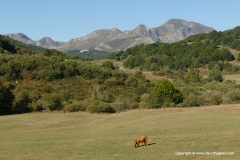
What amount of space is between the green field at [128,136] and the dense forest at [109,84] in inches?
612

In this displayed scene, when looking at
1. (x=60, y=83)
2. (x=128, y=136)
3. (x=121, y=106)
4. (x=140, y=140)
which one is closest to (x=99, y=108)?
(x=121, y=106)

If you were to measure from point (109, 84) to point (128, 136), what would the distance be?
64.6 m

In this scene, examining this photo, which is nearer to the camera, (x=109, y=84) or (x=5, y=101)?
(x=5, y=101)

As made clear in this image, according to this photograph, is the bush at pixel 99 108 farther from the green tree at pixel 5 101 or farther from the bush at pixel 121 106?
the green tree at pixel 5 101

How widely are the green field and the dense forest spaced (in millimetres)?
15539

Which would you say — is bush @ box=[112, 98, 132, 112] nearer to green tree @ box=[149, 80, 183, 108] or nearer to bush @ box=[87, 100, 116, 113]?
bush @ box=[87, 100, 116, 113]

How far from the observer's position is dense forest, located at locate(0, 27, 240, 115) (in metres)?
66.4

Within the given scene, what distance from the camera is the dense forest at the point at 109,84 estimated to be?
2616 inches

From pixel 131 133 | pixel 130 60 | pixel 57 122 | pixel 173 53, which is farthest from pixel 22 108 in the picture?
pixel 173 53

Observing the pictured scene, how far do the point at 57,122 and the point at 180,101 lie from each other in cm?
3039

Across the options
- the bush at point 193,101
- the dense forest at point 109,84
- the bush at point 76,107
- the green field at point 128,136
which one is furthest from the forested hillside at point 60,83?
the green field at point 128,136

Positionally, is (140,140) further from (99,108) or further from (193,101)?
(193,101)

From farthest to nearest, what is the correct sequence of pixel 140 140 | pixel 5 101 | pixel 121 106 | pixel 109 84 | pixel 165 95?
pixel 109 84
pixel 165 95
pixel 121 106
pixel 5 101
pixel 140 140

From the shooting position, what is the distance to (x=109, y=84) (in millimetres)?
96438
